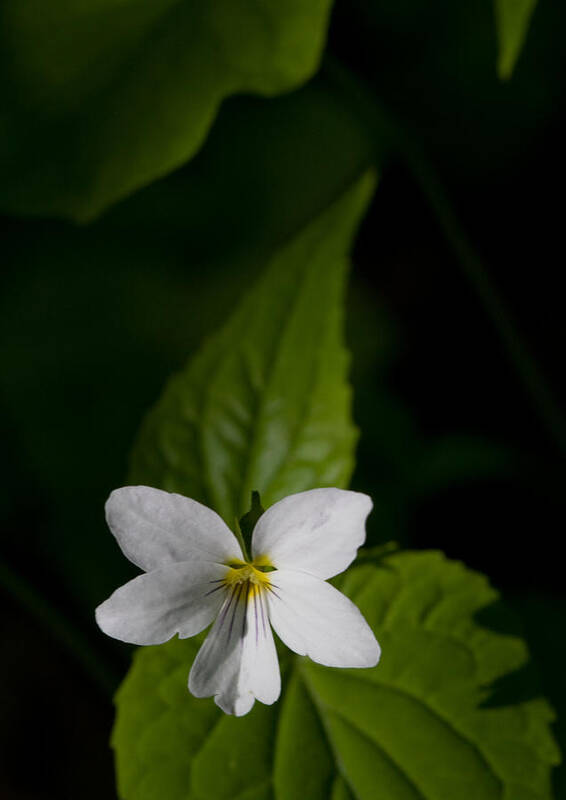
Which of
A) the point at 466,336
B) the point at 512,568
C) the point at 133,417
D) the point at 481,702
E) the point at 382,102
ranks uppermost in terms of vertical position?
the point at 382,102

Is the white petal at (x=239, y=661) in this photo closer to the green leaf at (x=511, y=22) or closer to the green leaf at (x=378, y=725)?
the green leaf at (x=378, y=725)

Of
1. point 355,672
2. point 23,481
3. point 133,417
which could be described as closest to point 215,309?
point 133,417

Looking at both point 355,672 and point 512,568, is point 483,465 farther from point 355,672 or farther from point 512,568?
point 355,672

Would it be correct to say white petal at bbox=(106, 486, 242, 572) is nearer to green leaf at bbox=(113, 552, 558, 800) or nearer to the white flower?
the white flower

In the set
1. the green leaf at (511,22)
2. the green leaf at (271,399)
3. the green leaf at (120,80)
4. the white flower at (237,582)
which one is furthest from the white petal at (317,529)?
the green leaf at (120,80)

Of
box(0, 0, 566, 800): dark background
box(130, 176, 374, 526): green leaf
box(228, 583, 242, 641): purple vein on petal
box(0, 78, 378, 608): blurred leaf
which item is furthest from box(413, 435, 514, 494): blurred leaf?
box(228, 583, 242, 641): purple vein on petal

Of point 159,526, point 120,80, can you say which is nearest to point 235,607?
point 159,526
